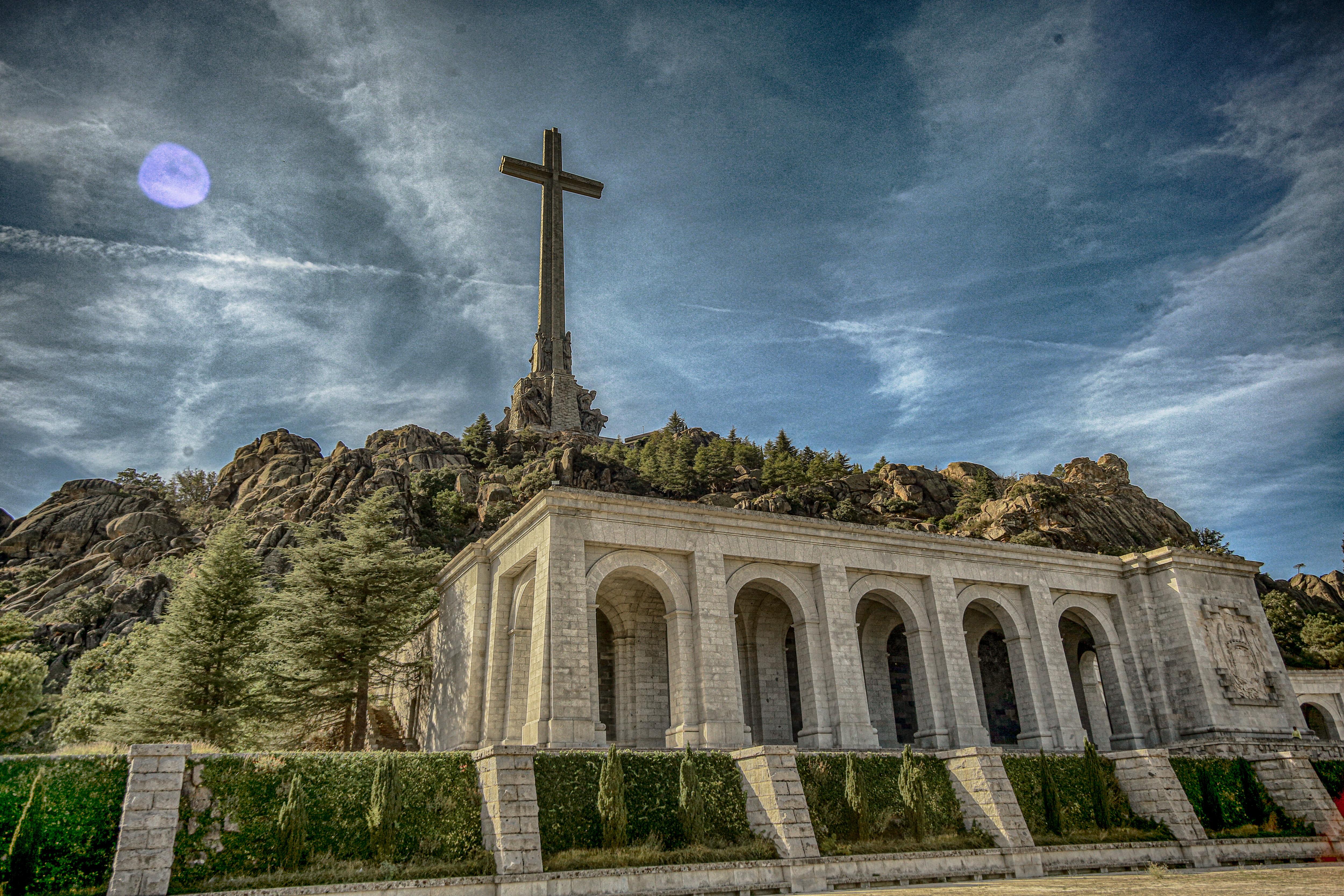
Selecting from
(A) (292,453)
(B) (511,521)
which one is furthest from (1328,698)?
(A) (292,453)

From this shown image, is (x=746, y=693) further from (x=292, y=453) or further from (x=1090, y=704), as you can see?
(x=292, y=453)

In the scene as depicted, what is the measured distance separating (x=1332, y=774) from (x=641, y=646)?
20.3 meters

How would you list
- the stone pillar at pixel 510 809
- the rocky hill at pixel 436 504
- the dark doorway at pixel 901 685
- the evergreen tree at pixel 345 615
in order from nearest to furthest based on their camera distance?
1. the stone pillar at pixel 510 809
2. the evergreen tree at pixel 345 615
3. the dark doorway at pixel 901 685
4. the rocky hill at pixel 436 504

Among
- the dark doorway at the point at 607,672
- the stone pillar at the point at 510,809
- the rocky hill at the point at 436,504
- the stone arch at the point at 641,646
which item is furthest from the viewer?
the rocky hill at the point at 436,504

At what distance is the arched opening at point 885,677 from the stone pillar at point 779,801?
12015 millimetres

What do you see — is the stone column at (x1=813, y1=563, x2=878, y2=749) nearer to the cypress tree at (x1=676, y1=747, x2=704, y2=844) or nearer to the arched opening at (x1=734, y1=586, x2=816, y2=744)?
the arched opening at (x1=734, y1=586, x2=816, y2=744)

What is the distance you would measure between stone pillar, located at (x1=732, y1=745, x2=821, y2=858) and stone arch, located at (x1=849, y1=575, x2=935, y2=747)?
873 centimetres

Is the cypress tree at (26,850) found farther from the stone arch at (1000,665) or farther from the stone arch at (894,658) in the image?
the stone arch at (1000,665)

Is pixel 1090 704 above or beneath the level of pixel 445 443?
beneath

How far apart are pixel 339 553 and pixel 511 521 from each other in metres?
7.77

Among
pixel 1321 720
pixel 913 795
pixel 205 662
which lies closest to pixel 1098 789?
pixel 913 795

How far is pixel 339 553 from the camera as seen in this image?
91.1 ft

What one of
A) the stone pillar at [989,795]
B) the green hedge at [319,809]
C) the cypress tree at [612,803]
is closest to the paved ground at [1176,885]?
the stone pillar at [989,795]

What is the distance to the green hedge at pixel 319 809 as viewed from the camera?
12680mm
